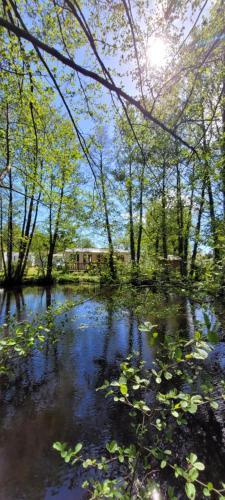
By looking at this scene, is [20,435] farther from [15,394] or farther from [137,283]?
[137,283]

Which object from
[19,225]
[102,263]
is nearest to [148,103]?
[102,263]

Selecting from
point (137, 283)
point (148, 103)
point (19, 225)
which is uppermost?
point (19, 225)

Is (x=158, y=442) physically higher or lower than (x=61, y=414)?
higher

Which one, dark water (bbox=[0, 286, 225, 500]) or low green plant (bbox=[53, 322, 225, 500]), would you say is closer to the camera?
low green plant (bbox=[53, 322, 225, 500])

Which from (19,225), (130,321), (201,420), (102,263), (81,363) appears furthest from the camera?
(19,225)

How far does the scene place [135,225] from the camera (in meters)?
19.0

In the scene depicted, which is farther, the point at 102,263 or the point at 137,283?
the point at 102,263

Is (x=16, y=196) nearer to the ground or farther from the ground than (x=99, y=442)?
farther from the ground

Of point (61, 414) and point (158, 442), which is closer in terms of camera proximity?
point (158, 442)

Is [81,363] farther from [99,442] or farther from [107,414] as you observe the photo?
[99,442]

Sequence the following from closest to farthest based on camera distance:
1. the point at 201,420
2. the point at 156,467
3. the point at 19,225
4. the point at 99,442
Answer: the point at 156,467, the point at 99,442, the point at 201,420, the point at 19,225

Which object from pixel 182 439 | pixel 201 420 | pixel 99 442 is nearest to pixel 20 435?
pixel 99 442

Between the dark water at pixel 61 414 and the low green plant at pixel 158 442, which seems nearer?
the low green plant at pixel 158 442

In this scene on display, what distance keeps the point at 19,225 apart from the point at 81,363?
17.5 metres
